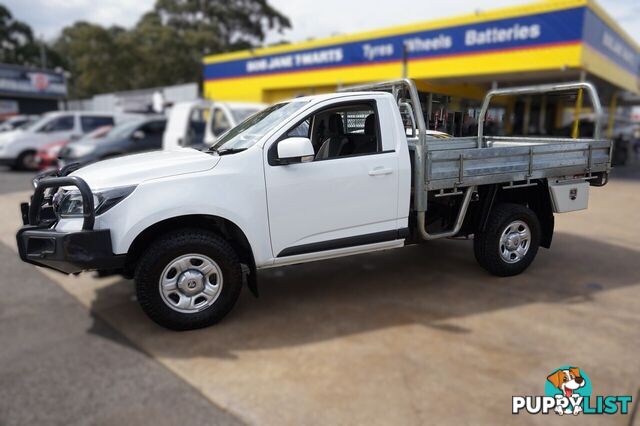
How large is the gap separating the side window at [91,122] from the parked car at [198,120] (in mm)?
6072

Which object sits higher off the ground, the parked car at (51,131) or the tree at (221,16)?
the tree at (221,16)

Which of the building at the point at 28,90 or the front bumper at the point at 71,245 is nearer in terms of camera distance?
the front bumper at the point at 71,245

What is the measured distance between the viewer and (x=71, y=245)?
3330 millimetres

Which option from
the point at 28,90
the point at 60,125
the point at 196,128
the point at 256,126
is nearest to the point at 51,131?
the point at 60,125

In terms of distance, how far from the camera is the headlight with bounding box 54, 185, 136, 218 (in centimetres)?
342

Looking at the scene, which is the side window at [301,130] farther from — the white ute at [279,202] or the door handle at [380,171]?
the door handle at [380,171]

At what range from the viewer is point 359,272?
201 inches

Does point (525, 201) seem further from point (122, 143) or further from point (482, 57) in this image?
point (482, 57)

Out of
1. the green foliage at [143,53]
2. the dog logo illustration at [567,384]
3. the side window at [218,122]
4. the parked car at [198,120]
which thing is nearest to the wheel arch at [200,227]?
the dog logo illustration at [567,384]

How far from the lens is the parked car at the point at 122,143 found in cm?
1030

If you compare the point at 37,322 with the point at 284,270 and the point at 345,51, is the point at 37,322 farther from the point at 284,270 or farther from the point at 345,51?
the point at 345,51

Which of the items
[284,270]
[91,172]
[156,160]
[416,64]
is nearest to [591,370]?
[284,270]

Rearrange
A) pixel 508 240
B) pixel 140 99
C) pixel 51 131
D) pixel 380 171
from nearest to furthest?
pixel 380 171
pixel 508 240
pixel 51 131
pixel 140 99

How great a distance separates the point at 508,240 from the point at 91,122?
1335 cm
